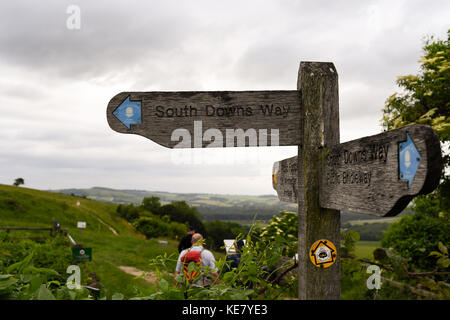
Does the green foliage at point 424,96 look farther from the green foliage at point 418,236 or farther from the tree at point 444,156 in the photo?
the green foliage at point 418,236

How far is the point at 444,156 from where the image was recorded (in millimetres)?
9516

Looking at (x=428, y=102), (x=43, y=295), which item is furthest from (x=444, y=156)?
(x=43, y=295)

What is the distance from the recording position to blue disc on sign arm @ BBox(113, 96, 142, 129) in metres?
2.05

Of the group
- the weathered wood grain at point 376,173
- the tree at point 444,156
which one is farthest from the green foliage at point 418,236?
the weathered wood grain at point 376,173

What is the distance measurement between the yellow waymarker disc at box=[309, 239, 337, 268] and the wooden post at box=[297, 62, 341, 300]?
0.02 m

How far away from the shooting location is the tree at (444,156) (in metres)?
8.25

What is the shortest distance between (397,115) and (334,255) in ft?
31.1

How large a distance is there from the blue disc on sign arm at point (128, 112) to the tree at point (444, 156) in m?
7.56

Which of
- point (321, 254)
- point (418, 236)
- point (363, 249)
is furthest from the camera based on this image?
point (418, 236)

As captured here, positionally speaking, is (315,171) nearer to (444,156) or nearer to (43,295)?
(43,295)

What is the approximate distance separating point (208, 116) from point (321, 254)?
111 cm
